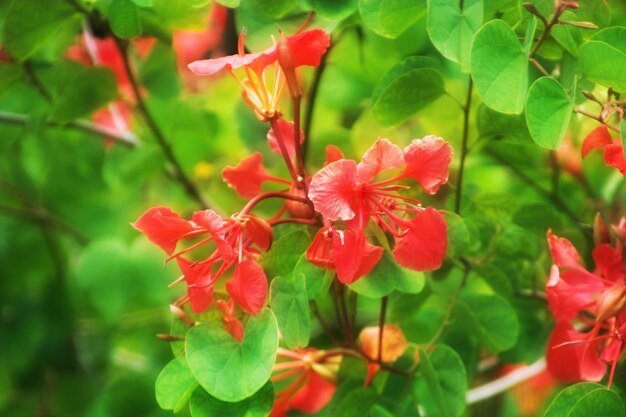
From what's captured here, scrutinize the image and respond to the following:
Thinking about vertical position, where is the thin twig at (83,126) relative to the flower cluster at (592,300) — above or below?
below

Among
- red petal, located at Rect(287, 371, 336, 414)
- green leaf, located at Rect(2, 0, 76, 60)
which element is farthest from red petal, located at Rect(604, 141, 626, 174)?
A: green leaf, located at Rect(2, 0, 76, 60)

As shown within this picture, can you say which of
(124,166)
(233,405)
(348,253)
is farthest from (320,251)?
(124,166)

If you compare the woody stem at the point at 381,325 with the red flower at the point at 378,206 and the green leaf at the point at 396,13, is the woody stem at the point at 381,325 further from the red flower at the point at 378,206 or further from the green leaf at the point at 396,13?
the green leaf at the point at 396,13

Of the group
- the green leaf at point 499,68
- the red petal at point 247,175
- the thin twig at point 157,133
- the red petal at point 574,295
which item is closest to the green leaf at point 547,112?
the green leaf at point 499,68

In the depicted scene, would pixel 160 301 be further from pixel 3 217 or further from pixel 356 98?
pixel 356 98

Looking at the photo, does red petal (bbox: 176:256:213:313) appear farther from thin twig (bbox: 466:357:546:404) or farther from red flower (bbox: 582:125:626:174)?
thin twig (bbox: 466:357:546:404)

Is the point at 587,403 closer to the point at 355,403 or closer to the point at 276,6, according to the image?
the point at 355,403
